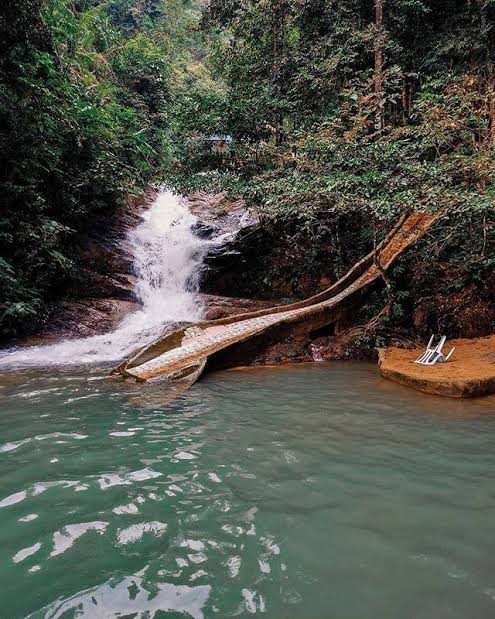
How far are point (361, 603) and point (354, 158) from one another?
838cm

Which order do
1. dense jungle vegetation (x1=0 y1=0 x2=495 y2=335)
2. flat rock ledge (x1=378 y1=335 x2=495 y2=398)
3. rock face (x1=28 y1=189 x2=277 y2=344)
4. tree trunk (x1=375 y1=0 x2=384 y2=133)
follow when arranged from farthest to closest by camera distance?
rock face (x1=28 y1=189 x2=277 y2=344) → tree trunk (x1=375 y1=0 x2=384 y2=133) → dense jungle vegetation (x1=0 y1=0 x2=495 y2=335) → flat rock ledge (x1=378 y1=335 x2=495 y2=398)

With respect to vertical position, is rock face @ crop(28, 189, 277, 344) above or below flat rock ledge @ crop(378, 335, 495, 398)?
above

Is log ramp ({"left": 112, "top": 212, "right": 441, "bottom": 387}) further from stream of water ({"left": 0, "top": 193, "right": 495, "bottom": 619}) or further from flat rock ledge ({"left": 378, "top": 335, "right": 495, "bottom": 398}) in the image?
flat rock ledge ({"left": 378, "top": 335, "right": 495, "bottom": 398})

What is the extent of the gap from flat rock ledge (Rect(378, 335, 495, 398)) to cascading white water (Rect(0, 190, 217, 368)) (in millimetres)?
5276

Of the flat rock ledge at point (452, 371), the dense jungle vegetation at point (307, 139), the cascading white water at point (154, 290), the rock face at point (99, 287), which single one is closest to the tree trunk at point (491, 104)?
the dense jungle vegetation at point (307, 139)

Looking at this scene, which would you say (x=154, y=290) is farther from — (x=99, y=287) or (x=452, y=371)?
(x=452, y=371)

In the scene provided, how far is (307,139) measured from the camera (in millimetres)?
9531

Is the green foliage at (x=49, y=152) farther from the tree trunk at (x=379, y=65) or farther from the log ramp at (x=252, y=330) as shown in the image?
the tree trunk at (x=379, y=65)

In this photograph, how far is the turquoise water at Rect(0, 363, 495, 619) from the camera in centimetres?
206

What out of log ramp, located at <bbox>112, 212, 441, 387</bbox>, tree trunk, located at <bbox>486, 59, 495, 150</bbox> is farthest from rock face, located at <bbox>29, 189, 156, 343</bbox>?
tree trunk, located at <bbox>486, 59, 495, 150</bbox>

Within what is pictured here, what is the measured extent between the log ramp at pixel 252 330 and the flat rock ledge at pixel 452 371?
186 cm

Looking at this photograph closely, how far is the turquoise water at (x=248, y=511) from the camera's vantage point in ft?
6.75

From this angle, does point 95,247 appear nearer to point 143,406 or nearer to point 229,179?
point 229,179

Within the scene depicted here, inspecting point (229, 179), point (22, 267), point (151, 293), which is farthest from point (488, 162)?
point (22, 267)
